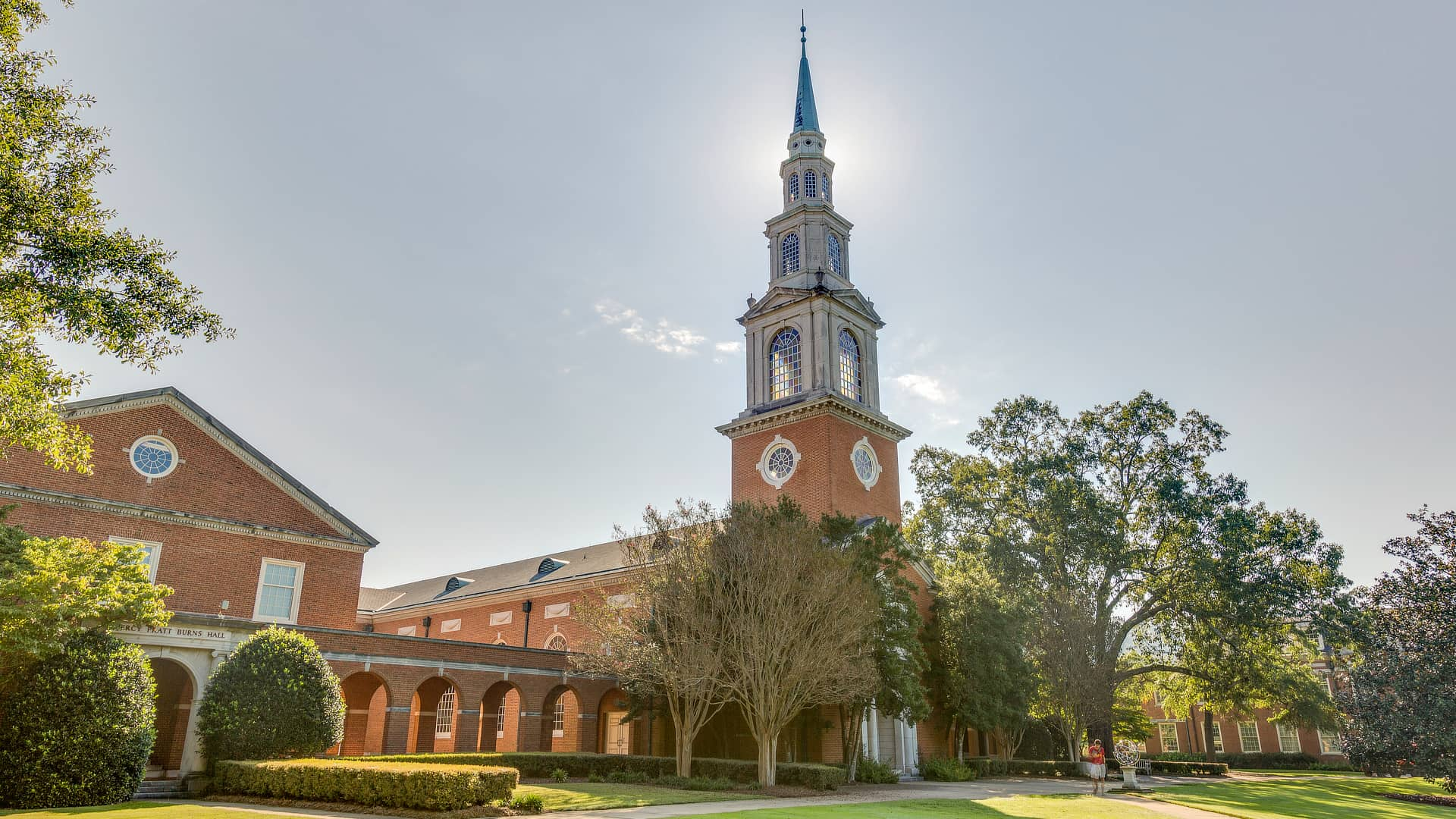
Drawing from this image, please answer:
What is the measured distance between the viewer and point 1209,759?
51.3 metres

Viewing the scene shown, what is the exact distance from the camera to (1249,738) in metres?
57.1

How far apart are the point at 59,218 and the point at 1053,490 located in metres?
34.3

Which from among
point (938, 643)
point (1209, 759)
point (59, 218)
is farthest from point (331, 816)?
point (1209, 759)

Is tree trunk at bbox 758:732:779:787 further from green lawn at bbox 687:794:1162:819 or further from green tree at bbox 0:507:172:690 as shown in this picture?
green tree at bbox 0:507:172:690

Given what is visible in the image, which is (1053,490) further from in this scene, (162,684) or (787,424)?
(162,684)

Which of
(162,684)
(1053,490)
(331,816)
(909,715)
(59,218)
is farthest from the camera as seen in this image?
(1053,490)

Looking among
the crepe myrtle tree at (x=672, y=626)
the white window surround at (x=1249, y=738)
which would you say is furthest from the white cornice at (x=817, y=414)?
the white window surround at (x=1249, y=738)

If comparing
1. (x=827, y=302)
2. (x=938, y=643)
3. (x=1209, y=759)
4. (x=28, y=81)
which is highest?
(x=827, y=302)

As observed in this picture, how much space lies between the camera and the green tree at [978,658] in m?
31.6

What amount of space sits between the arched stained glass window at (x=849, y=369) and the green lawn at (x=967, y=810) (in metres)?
19.6

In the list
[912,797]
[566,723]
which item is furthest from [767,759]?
[566,723]

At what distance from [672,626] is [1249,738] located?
50449 millimetres

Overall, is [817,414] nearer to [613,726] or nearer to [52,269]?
[613,726]

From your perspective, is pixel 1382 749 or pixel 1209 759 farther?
pixel 1209 759
